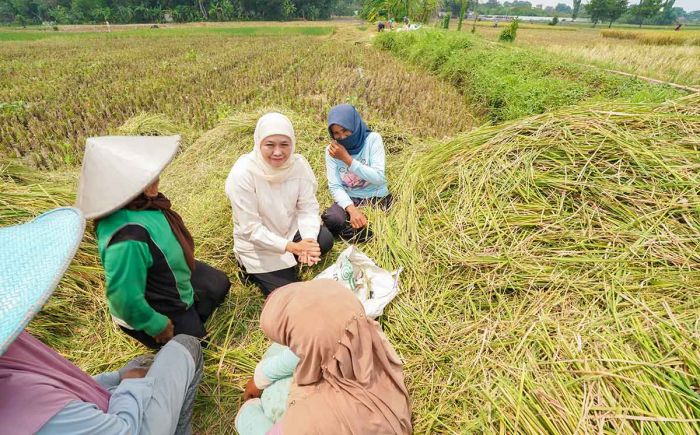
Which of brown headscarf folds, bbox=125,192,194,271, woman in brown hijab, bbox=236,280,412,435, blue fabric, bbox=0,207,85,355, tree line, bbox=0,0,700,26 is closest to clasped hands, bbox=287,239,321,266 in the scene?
brown headscarf folds, bbox=125,192,194,271

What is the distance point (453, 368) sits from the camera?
5.55 ft

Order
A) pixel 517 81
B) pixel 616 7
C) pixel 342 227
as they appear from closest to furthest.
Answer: pixel 342 227 → pixel 517 81 → pixel 616 7

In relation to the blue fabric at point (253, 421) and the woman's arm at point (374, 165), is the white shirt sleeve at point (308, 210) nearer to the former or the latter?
the woman's arm at point (374, 165)

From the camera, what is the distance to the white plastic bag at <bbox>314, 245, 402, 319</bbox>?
215 centimetres

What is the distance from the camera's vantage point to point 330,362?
1.21m

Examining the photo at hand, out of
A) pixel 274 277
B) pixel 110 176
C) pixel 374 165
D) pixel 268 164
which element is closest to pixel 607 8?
pixel 374 165

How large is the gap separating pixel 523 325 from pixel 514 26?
1680 cm

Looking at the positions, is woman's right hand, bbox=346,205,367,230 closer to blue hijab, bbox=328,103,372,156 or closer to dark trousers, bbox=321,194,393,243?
dark trousers, bbox=321,194,393,243

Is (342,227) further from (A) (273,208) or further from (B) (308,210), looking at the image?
(A) (273,208)

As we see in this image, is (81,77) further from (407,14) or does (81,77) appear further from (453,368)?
(407,14)

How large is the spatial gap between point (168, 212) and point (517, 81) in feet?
20.4

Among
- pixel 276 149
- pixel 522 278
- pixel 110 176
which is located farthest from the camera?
pixel 276 149

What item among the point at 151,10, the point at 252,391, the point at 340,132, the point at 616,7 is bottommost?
the point at 252,391

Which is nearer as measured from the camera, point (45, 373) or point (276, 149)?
point (45, 373)
